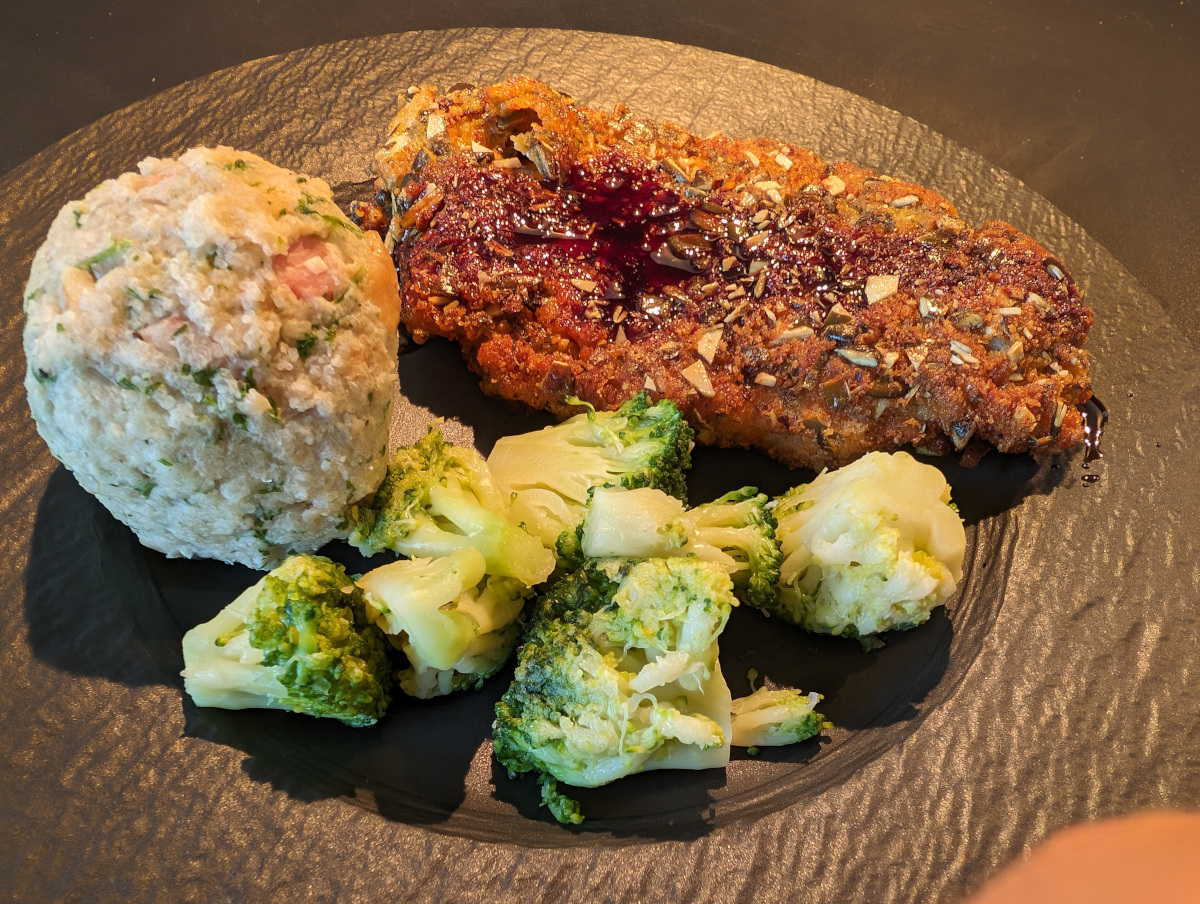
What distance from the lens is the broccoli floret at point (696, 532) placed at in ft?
7.53

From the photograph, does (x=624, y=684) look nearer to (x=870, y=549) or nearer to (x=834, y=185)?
(x=870, y=549)

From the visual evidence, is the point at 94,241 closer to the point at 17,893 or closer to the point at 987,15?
the point at 17,893

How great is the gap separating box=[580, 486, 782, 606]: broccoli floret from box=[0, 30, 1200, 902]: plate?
278 mm

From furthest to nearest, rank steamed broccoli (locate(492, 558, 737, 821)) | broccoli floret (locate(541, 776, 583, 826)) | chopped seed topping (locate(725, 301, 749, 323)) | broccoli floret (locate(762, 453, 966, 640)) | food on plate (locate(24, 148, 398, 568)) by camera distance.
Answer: chopped seed topping (locate(725, 301, 749, 323)) → broccoli floret (locate(762, 453, 966, 640)) → broccoli floret (locate(541, 776, 583, 826)) → steamed broccoli (locate(492, 558, 737, 821)) → food on plate (locate(24, 148, 398, 568))

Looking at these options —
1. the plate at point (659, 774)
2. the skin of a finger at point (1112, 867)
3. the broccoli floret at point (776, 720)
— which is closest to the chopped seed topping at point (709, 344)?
the plate at point (659, 774)

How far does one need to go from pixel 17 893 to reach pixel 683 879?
1724mm

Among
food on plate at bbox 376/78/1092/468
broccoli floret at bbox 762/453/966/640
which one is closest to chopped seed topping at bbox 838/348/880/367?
food on plate at bbox 376/78/1092/468

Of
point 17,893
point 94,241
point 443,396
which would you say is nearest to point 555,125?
point 443,396

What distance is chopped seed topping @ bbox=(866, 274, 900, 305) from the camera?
286 centimetres

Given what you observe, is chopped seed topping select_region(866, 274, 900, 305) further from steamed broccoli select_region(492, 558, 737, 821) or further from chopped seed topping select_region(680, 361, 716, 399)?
steamed broccoli select_region(492, 558, 737, 821)

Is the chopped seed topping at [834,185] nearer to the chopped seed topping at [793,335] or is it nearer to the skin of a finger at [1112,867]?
the chopped seed topping at [793,335]

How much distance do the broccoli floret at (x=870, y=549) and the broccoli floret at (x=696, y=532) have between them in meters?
0.10

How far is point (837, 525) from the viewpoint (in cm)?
242

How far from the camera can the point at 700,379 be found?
2758 millimetres
